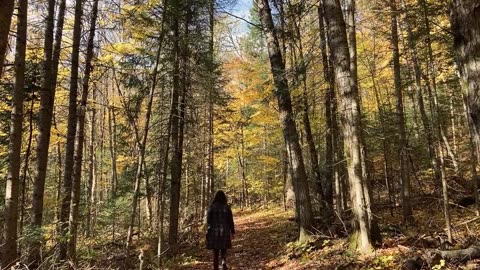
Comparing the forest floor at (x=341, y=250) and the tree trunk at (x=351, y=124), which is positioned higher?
the tree trunk at (x=351, y=124)

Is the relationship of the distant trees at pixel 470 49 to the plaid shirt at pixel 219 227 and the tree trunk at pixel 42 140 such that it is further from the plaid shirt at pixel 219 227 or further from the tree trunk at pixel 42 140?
the tree trunk at pixel 42 140

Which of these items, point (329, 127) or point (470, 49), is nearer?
point (470, 49)

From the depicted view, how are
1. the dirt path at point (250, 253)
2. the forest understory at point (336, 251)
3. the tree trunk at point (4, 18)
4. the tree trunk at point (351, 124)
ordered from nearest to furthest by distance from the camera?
the tree trunk at point (4, 18) → the forest understory at point (336, 251) → the tree trunk at point (351, 124) → the dirt path at point (250, 253)

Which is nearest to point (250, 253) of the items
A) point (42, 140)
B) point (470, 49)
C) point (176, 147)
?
point (176, 147)

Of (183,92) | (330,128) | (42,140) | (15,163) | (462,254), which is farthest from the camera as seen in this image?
(183,92)

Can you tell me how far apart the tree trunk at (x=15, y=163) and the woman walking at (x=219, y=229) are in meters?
3.66

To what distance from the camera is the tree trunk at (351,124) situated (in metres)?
6.79

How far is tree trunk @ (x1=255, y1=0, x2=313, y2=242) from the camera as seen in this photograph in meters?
9.59

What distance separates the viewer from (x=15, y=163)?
21.3ft

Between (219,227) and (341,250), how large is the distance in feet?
8.45

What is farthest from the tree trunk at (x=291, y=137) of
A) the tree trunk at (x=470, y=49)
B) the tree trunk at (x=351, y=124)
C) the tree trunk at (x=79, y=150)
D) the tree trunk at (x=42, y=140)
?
the tree trunk at (x=470, y=49)

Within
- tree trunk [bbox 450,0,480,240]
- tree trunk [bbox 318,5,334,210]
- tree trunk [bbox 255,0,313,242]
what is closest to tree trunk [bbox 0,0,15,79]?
tree trunk [bbox 450,0,480,240]

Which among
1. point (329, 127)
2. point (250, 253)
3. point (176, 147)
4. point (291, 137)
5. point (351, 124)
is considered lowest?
point (250, 253)

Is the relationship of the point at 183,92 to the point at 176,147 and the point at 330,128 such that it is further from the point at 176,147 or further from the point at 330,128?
the point at 330,128
